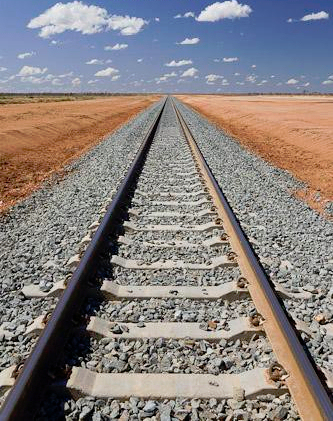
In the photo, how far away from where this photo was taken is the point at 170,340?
356 centimetres

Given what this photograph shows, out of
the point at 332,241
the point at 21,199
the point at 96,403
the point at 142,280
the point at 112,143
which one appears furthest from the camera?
the point at 112,143

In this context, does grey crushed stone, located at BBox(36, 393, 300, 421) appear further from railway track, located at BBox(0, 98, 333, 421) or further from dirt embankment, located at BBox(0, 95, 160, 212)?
dirt embankment, located at BBox(0, 95, 160, 212)

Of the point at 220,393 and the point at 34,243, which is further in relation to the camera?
the point at 34,243

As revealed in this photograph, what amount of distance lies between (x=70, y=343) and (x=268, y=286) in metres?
1.88

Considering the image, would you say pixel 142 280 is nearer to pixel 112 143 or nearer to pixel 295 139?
pixel 112 143

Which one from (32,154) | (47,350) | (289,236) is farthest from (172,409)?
(32,154)

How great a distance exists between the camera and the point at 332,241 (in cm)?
612

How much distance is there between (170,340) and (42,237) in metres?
3.12

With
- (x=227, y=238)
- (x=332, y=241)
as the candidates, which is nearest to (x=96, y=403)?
(x=227, y=238)

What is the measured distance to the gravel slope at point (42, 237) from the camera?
3.96m

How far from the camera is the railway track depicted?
9.30 ft

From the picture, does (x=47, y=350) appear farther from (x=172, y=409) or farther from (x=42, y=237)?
(x=42, y=237)

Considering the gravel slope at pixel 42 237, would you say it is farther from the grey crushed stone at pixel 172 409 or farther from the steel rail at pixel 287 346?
the steel rail at pixel 287 346

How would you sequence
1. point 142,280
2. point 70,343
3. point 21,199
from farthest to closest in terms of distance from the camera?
1. point 21,199
2. point 142,280
3. point 70,343
